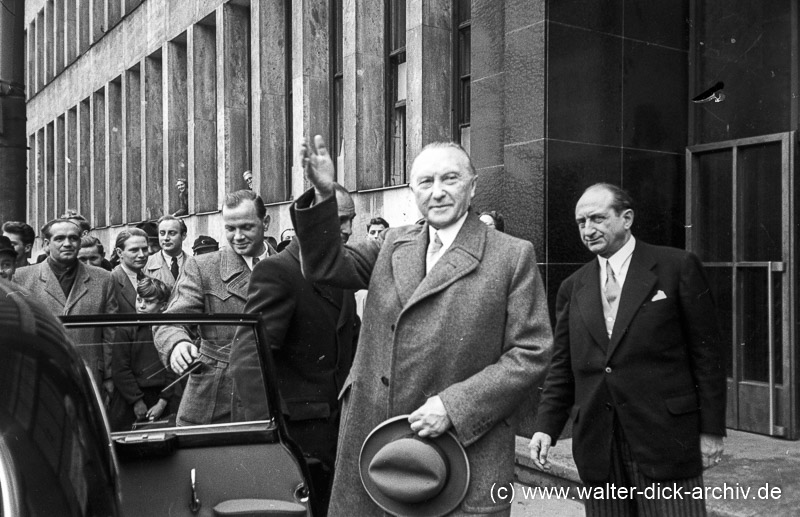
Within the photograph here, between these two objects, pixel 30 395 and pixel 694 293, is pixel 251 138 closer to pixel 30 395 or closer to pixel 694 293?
pixel 694 293

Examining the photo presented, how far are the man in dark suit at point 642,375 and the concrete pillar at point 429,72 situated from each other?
22.8 feet

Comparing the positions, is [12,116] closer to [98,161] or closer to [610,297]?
[610,297]

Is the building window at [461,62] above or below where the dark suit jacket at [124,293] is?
above

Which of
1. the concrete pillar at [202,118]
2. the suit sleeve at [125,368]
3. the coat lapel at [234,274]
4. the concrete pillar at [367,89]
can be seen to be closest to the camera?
the suit sleeve at [125,368]

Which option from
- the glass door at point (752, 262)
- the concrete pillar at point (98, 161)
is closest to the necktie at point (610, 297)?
Answer: the glass door at point (752, 262)

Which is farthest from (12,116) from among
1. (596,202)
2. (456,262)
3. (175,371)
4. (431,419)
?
(431,419)

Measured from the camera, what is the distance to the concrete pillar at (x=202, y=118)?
18.3m

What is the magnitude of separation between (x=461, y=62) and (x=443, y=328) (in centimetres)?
852

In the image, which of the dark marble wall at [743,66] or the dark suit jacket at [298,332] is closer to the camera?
the dark suit jacket at [298,332]

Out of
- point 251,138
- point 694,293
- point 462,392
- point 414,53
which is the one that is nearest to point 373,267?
point 462,392

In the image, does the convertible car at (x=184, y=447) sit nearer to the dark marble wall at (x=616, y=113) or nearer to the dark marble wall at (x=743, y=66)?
the dark marble wall at (x=616, y=113)

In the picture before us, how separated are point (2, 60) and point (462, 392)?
589 centimetres

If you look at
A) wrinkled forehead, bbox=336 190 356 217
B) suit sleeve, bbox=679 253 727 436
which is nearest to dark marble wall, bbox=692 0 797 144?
suit sleeve, bbox=679 253 727 436

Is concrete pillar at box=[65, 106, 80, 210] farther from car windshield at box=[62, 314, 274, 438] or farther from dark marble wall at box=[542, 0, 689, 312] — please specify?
car windshield at box=[62, 314, 274, 438]
